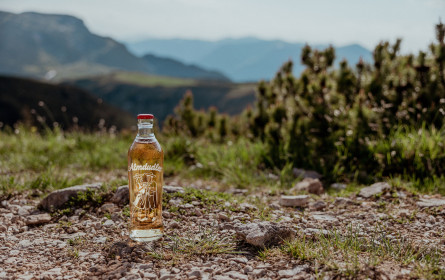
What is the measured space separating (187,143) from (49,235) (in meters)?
4.00

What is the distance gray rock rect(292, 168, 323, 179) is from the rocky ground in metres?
1.19

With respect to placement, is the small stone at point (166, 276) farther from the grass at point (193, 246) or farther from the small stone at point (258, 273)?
the small stone at point (258, 273)

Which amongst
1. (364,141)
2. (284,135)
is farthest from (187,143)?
(364,141)

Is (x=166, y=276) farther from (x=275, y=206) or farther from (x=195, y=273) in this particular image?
(x=275, y=206)

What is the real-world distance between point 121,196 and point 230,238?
165cm

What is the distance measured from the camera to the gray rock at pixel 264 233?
3.38 meters

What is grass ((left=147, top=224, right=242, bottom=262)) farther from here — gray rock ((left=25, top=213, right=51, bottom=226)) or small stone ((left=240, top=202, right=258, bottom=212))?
gray rock ((left=25, top=213, right=51, bottom=226))

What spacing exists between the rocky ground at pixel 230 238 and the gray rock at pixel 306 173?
119 centimetres

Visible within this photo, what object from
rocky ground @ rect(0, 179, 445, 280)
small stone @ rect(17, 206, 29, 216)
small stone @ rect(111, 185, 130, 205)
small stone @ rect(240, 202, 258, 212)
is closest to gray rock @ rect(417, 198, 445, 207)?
→ rocky ground @ rect(0, 179, 445, 280)

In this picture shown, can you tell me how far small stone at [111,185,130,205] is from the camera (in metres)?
4.59

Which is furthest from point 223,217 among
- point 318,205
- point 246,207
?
point 318,205

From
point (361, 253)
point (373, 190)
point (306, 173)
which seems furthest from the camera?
point (306, 173)

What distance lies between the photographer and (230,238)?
141 inches

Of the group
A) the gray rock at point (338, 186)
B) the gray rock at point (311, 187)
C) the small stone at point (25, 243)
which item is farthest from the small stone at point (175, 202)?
the gray rock at point (338, 186)
